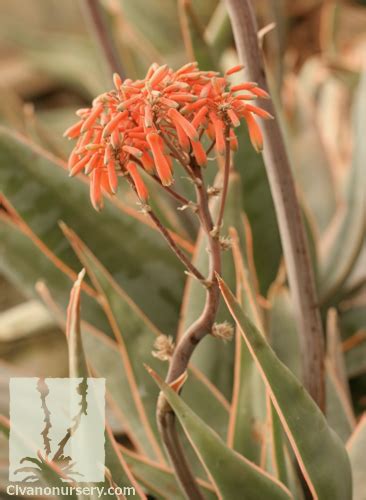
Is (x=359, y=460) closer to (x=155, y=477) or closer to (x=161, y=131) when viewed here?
(x=155, y=477)

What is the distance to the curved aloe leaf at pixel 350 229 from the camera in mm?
644

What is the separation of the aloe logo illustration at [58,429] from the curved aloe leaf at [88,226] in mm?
116

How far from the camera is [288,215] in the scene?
390 millimetres

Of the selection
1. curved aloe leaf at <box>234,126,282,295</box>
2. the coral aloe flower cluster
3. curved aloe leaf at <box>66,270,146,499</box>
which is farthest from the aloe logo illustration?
curved aloe leaf at <box>234,126,282,295</box>

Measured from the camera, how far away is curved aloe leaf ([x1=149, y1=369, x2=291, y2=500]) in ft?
1.11

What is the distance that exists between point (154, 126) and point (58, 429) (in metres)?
0.22

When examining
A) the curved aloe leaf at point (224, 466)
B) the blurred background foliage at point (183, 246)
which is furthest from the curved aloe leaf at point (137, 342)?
the curved aloe leaf at point (224, 466)

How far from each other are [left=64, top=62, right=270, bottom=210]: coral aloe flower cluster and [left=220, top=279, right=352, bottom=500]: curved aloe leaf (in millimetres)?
64

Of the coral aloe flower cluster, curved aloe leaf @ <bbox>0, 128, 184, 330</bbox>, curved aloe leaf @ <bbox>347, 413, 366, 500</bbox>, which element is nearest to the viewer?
the coral aloe flower cluster

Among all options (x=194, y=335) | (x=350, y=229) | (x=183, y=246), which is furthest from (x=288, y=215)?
(x=350, y=229)

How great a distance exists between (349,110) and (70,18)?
665mm

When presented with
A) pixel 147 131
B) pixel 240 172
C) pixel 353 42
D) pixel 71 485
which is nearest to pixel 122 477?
pixel 71 485

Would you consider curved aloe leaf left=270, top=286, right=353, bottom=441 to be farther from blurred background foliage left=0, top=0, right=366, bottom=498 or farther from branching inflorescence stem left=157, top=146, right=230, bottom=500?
branching inflorescence stem left=157, top=146, right=230, bottom=500

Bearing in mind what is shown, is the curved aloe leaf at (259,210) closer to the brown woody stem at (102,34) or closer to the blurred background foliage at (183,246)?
the blurred background foliage at (183,246)
